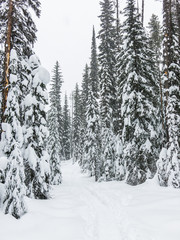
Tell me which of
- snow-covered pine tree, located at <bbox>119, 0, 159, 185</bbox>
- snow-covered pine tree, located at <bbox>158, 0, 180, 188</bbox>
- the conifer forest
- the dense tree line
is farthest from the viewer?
snow-covered pine tree, located at <bbox>119, 0, 159, 185</bbox>

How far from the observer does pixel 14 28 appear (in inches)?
375

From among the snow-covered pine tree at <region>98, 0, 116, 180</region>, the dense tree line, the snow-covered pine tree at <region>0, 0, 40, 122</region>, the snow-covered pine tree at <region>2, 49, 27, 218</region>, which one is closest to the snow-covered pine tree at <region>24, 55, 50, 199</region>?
the snow-covered pine tree at <region>0, 0, 40, 122</region>

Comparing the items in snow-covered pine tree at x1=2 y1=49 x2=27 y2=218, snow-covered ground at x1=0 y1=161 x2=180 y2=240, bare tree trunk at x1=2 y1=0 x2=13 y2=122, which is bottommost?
snow-covered ground at x1=0 y1=161 x2=180 y2=240

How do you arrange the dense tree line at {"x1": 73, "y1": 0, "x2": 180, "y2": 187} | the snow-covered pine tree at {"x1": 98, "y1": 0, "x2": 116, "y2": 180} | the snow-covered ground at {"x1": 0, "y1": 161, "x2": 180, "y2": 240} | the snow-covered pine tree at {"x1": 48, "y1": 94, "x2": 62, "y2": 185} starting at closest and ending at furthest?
1. the snow-covered ground at {"x1": 0, "y1": 161, "x2": 180, "y2": 240}
2. the dense tree line at {"x1": 73, "y1": 0, "x2": 180, "y2": 187}
3. the snow-covered pine tree at {"x1": 98, "y1": 0, "x2": 116, "y2": 180}
4. the snow-covered pine tree at {"x1": 48, "y1": 94, "x2": 62, "y2": 185}

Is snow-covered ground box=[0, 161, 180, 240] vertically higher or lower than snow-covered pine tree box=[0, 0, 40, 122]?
lower

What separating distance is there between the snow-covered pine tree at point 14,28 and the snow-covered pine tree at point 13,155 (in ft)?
1.69

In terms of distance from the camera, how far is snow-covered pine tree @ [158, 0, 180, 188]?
38.9ft

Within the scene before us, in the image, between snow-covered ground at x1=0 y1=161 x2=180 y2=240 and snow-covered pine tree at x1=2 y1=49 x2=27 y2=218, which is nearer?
snow-covered ground at x1=0 y1=161 x2=180 y2=240

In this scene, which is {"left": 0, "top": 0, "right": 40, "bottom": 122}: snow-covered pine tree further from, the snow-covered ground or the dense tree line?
the dense tree line

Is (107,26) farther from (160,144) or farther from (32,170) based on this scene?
(32,170)

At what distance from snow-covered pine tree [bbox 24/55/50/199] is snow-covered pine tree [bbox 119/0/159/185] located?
7070mm

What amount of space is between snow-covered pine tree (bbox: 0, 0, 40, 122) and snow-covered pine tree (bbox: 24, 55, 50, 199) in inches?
54.8

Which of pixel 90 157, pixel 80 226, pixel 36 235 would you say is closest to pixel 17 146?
pixel 36 235

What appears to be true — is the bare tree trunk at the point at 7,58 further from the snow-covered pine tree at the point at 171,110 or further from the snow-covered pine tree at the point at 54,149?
the snow-covered pine tree at the point at 54,149
